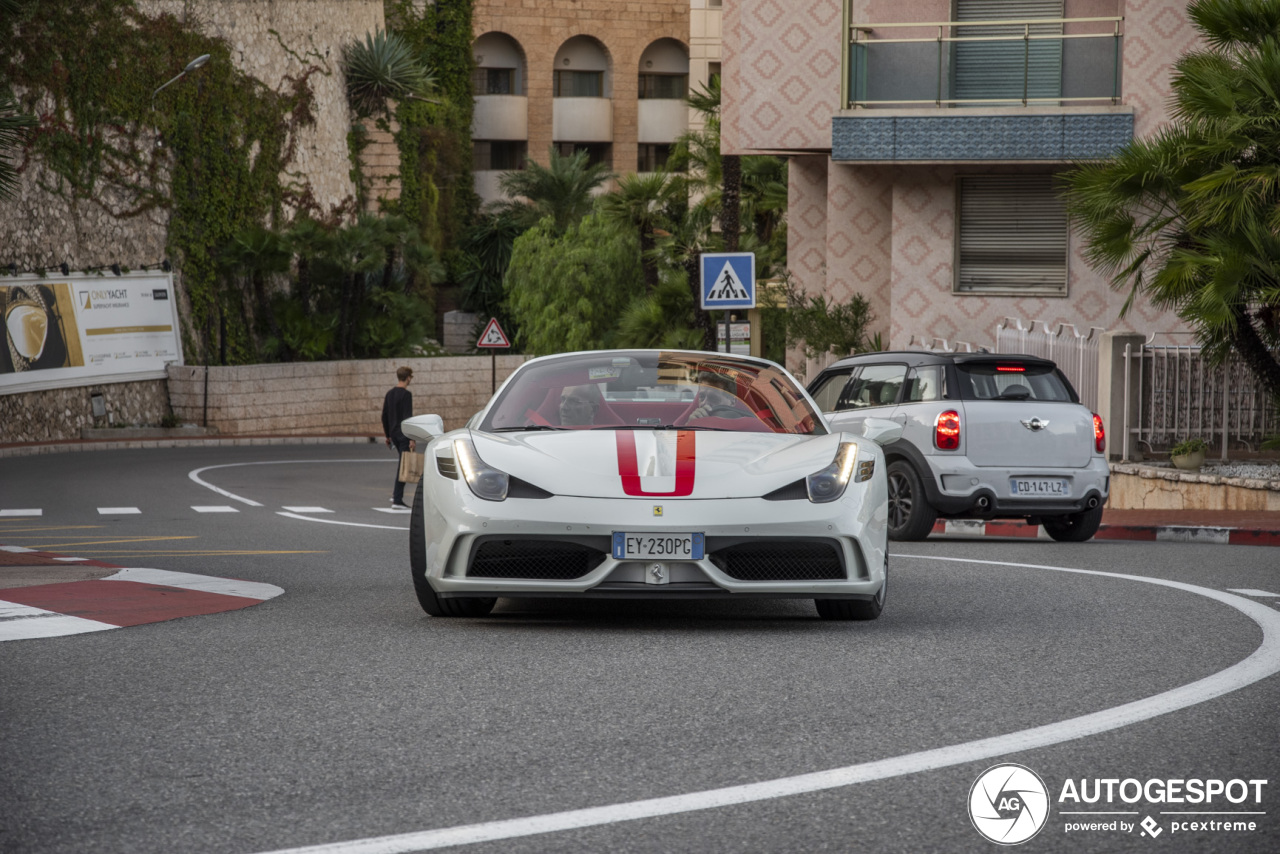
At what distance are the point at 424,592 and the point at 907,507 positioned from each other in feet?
21.9

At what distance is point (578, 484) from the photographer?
7.18m

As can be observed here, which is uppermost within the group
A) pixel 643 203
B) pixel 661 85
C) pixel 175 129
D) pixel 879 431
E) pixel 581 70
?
pixel 581 70

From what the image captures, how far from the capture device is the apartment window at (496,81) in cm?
7144

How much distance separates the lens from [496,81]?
71.8 m

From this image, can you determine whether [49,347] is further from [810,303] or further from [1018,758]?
[1018,758]

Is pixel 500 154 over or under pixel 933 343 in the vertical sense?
over

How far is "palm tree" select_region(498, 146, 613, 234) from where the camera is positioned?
6494cm

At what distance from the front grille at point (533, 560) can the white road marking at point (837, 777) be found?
2.43 metres

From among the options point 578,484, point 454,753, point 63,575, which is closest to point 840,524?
point 578,484

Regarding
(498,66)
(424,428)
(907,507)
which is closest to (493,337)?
(907,507)

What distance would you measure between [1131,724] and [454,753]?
2202 millimetres

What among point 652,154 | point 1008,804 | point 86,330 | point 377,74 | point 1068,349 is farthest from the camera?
point 652,154

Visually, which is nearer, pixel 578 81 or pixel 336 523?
pixel 336 523

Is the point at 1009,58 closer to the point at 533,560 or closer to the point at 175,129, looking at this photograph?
the point at 533,560
